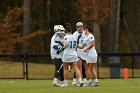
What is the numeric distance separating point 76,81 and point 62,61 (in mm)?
1055

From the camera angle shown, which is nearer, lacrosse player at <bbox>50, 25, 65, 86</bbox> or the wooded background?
lacrosse player at <bbox>50, 25, 65, 86</bbox>

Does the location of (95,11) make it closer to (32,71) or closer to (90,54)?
(32,71)

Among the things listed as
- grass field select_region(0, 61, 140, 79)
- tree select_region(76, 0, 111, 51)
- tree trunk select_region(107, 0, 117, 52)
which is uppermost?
tree select_region(76, 0, 111, 51)

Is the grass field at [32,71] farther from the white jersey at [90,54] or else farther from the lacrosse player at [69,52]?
the lacrosse player at [69,52]

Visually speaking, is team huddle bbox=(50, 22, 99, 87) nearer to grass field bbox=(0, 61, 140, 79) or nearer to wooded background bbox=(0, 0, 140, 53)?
grass field bbox=(0, 61, 140, 79)

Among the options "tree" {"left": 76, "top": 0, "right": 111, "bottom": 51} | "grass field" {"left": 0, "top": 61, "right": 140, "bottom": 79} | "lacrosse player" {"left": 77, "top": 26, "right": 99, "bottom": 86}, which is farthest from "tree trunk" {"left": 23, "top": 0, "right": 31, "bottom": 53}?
"lacrosse player" {"left": 77, "top": 26, "right": 99, "bottom": 86}

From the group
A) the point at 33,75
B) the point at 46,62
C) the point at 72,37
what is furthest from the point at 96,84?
the point at 46,62

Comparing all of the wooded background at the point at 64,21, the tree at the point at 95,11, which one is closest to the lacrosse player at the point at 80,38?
the wooded background at the point at 64,21

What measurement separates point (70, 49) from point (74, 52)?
0.17m

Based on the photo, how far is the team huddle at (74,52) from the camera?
20.1 meters

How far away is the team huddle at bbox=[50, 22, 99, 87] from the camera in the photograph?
20109mm

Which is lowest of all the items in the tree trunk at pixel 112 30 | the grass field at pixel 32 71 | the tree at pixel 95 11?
the grass field at pixel 32 71

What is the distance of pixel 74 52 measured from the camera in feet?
66.2

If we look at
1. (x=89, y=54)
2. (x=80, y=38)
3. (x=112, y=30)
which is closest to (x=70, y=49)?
(x=80, y=38)
